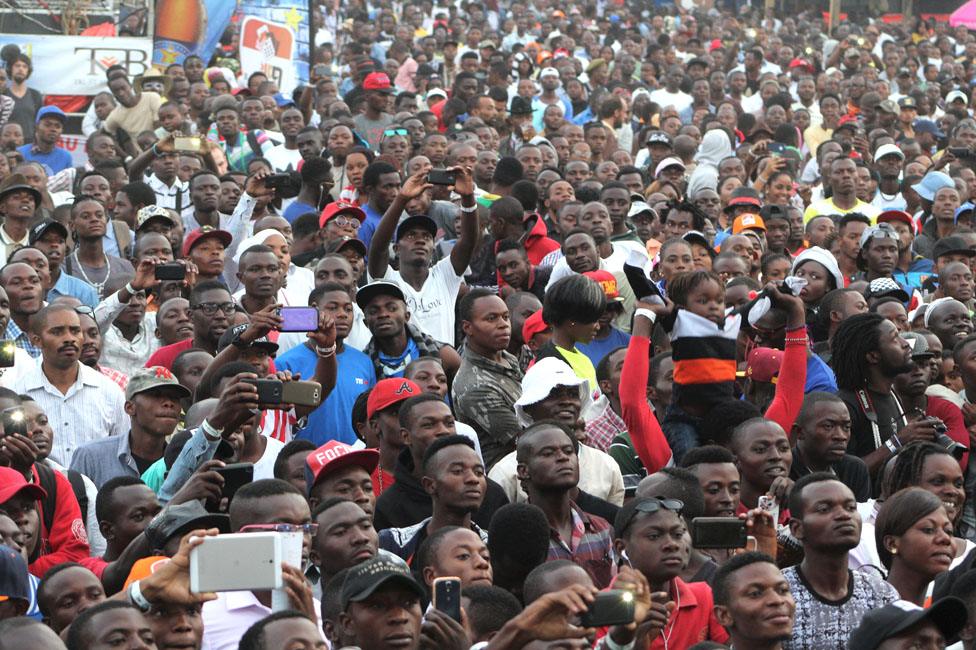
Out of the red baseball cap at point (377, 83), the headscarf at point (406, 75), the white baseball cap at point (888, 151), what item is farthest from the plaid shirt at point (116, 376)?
the headscarf at point (406, 75)

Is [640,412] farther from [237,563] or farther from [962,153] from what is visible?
[962,153]

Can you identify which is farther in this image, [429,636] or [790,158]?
[790,158]

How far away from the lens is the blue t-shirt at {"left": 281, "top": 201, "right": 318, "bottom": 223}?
11.6 meters

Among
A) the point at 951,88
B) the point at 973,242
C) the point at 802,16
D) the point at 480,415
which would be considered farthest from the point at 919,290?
the point at 802,16

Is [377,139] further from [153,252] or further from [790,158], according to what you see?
[153,252]

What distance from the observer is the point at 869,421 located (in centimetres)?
779

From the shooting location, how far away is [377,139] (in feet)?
47.3

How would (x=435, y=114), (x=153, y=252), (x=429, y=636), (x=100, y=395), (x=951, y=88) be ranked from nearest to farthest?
(x=429, y=636)
(x=100, y=395)
(x=153, y=252)
(x=435, y=114)
(x=951, y=88)

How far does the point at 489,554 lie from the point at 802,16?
2107 cm

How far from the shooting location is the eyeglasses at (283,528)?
509 centimetres

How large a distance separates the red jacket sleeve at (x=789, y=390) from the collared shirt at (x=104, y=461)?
270 cm

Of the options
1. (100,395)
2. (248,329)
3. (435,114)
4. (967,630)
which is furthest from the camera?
(435,114)

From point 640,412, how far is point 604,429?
57 cm

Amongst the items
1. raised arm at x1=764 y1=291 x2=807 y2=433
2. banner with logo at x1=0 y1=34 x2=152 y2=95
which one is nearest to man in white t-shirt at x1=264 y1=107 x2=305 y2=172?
banner with logo at x1=0 y1=34 x2=152 y2=95
